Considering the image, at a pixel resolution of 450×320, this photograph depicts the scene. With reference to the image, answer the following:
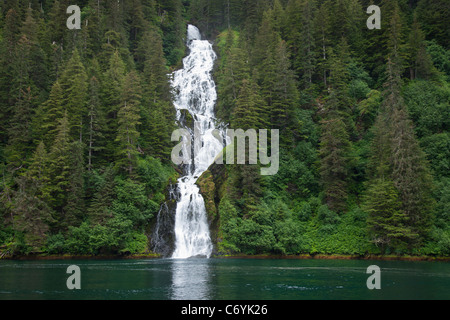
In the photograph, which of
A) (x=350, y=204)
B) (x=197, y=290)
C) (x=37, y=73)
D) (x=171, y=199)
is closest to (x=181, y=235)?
(x=171, y=199)

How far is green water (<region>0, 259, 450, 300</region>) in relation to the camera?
56.9 feet

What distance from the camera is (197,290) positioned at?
18828 mm

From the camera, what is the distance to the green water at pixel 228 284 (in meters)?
17.3

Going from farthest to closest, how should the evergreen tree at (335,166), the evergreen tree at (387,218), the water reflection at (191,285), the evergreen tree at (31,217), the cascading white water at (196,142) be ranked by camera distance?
the cascading white water at (196,142) → the evergreen tree at (335,166) → the evergreen tree at (31,217) → the evergreen tree at (387,218) → the water reflection at (191,285)

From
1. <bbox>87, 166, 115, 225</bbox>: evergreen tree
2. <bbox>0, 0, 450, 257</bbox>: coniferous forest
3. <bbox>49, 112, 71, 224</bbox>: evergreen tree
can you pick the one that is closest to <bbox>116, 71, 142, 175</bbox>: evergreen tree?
<bbox>0, 0, 450, 257</bbox>: coniferous forest

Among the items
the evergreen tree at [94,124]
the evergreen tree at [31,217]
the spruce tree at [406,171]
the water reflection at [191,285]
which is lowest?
the water reflection at [191,285]

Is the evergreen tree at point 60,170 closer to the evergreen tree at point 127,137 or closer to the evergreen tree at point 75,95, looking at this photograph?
the evergreen tree at point 75,95

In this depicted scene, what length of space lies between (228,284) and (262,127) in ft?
99.6

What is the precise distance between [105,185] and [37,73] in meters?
23.3

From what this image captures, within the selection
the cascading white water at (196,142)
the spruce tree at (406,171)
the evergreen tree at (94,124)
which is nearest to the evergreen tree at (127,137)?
the evergreen tree at (94,124)

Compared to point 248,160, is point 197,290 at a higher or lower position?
lower

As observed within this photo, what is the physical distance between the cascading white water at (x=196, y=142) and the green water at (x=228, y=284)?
1506 cm

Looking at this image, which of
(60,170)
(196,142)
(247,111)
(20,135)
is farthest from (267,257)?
(20,135)
